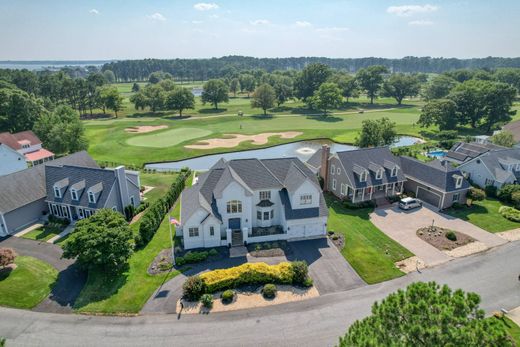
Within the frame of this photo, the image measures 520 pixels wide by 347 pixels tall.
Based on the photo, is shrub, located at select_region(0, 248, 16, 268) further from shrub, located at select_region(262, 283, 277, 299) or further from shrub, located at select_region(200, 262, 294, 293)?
shrub, located at select_region(262, 283, 277, 299)

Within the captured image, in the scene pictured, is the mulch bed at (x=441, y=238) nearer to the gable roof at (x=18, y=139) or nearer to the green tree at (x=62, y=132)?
the green tree at (x=62, y=132)

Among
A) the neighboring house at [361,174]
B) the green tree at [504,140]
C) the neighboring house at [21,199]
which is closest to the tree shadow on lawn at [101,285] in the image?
the neighboring house at [21,199]

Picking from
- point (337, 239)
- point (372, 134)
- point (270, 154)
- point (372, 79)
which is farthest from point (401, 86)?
point (337, 239)

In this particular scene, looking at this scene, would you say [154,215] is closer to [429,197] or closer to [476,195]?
[429,197]

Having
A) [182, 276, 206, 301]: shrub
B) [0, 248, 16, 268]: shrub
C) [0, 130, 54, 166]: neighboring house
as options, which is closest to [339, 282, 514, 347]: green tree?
[182, 276, 206, 301]: shrub

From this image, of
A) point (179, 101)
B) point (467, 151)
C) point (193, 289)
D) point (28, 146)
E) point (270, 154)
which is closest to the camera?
point (193, 289)

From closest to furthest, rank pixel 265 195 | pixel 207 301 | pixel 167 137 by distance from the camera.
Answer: pixel 207 301
pixel 265 195
pixel 167 137
